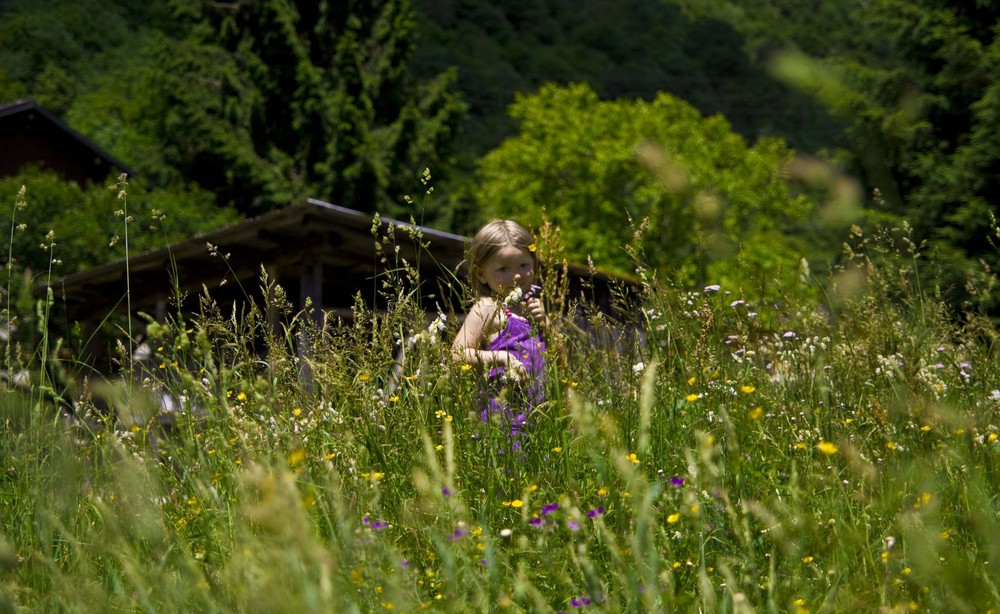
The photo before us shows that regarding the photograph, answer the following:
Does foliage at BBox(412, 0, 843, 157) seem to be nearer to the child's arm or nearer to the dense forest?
the dense forest

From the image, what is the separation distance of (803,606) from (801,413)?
959 mm

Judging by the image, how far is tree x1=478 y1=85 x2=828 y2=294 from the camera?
26688mm

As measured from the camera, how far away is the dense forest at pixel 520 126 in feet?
41.8

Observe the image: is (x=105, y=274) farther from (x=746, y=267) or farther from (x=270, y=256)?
(x=746, y=267)

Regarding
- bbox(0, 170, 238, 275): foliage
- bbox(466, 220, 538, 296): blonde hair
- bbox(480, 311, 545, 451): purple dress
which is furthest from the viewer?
bbox(0, 170, 238, 275): foliage

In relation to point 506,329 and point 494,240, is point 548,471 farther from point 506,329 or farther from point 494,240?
point 494,240

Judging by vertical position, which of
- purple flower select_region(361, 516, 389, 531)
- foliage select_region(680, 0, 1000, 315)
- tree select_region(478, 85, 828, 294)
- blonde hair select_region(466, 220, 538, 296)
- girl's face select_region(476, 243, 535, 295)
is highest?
purple flower select_region(361, 516, 389, 531)

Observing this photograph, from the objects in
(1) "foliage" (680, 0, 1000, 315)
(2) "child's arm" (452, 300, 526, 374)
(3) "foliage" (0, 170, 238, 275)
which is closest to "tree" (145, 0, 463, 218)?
(3) "foliage" (0, 170, 238, 275)

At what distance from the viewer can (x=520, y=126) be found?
34.2 m

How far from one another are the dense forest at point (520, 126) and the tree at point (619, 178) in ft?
0.28

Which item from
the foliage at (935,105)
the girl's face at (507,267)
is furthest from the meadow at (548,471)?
the foliage at (935,105)

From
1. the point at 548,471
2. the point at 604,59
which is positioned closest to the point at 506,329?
the point at 548,471


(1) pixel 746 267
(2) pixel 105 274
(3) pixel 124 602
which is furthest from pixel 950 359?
(2) pixel 105 274

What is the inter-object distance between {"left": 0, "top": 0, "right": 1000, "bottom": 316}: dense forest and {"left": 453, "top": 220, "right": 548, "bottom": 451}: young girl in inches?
22.4
